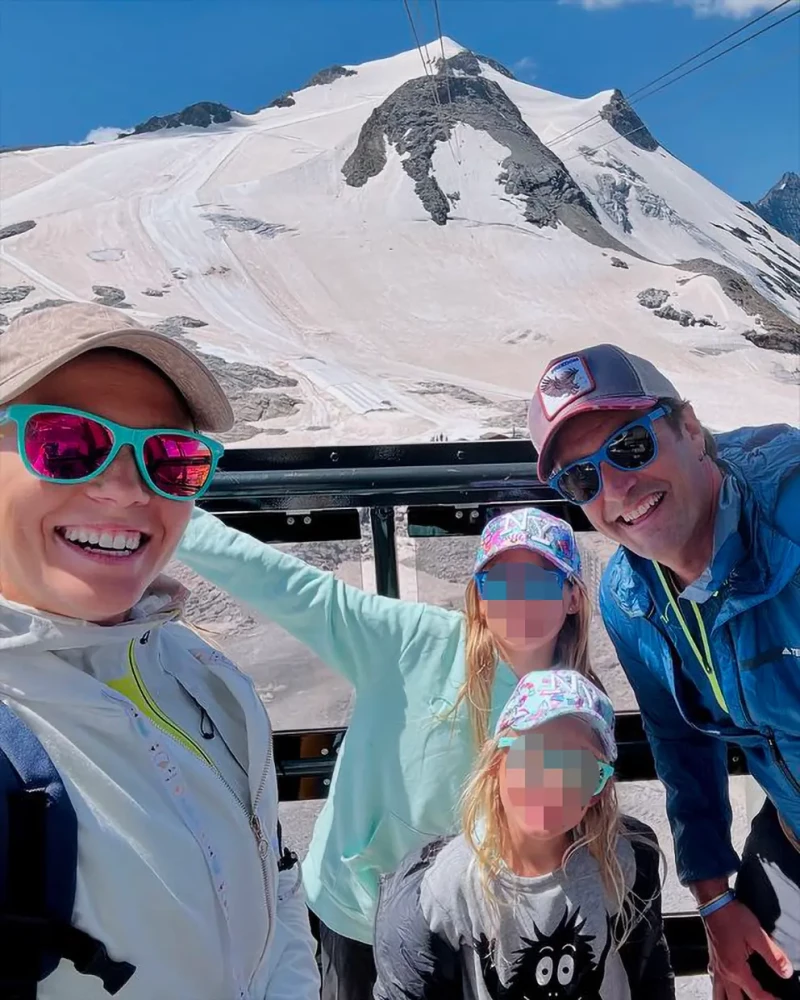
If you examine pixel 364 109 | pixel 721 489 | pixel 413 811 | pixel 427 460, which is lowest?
pixel 413 811

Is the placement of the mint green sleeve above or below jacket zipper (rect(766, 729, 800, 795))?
above

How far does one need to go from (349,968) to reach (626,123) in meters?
57.3

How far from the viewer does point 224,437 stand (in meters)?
10.1

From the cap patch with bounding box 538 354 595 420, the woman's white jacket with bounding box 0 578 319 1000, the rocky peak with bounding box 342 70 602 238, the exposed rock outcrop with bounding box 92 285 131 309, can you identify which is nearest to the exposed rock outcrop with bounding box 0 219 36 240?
the exposed rock outcrop with bounding box 92 285 131 309

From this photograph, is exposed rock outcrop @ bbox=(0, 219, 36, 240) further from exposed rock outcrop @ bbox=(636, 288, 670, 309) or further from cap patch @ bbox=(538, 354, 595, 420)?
cap patch @ bbox=(538, 354, 595, 420)

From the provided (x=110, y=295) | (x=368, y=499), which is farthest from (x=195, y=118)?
(x=368, y=499)

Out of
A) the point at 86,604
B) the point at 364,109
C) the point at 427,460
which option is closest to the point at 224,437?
the point at 427,460

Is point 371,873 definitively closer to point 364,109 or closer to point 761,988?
point 761,988

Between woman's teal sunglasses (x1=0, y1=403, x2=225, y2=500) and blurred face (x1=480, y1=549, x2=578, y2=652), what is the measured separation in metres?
0.67

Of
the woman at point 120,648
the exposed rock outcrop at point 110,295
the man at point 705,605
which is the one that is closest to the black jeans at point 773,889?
the man at point 705,605

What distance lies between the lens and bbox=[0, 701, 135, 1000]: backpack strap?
729 mm

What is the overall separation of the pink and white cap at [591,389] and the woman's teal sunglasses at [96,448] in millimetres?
638

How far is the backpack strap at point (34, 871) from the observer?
0.73 meters

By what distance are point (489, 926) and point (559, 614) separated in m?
0.53
